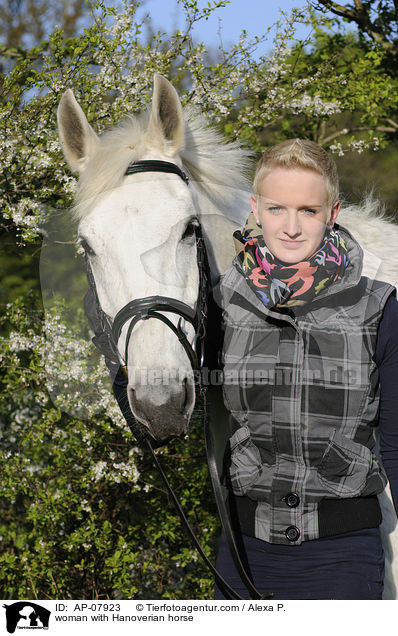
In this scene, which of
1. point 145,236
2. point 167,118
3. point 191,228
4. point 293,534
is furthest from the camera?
point 167,118

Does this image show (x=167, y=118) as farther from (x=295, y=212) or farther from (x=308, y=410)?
(x=308, y=410)

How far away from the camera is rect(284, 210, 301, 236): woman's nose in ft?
5.56

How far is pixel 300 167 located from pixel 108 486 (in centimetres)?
242

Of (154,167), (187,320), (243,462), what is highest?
(154,167)

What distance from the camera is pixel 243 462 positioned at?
1726 millimetres
